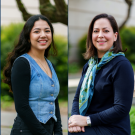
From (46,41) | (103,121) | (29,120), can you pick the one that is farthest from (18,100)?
(103,121)

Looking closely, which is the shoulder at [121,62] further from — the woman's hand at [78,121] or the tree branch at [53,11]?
the tree branch at [53,11]

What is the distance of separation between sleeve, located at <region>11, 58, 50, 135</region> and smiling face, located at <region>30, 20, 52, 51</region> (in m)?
0.23

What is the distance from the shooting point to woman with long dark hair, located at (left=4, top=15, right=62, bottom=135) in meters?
1.49

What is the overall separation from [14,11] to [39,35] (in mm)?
4964

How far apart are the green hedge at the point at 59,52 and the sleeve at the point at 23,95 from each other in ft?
12.2

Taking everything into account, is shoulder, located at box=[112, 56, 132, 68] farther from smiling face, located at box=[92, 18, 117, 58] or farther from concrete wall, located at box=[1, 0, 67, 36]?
concrete wall, located at box=[1, 0, 67, 36]

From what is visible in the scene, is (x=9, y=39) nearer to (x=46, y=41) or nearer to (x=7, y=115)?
(x=7, y=115)

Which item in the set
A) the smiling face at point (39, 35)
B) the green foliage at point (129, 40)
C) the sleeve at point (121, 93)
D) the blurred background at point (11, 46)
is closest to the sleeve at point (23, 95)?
the smiling face at point (39, 35)

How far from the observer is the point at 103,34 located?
1.67 meters

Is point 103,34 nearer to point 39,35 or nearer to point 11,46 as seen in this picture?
point 39,35

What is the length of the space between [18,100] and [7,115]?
391cm

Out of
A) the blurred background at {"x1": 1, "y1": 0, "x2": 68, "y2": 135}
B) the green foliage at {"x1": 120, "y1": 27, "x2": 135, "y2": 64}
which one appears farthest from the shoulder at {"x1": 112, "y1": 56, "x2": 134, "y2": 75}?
the green foliage at {"x1": 120, "y1": 27, "x2": 135, "y2": 64}

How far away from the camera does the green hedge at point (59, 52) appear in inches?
213

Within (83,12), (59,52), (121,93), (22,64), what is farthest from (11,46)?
(83,12)
